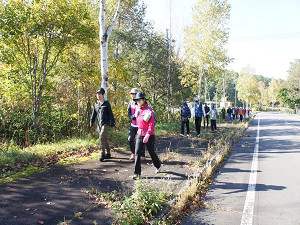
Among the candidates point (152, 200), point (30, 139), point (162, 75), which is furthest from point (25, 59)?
point (162, 75)

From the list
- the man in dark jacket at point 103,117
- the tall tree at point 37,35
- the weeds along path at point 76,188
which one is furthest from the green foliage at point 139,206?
the tall tree at point 37,35

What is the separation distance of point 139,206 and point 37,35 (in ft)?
25.5

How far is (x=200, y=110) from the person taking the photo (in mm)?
12703

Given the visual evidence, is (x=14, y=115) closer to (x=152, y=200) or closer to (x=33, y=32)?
(x=33, y=32)

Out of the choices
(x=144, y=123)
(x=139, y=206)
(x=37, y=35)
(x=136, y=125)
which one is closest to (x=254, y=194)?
(x=139, y=206)

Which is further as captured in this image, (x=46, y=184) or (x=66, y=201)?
(x=46, y=184)

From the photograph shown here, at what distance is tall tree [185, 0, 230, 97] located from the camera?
20.5 metres

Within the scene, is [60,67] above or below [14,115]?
above

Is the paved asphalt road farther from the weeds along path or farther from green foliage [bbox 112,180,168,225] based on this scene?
the weeds along path

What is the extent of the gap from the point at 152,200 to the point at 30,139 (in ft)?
23.0

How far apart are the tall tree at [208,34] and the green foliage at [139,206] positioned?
18.5 meters

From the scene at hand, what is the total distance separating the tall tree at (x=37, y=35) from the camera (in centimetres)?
778

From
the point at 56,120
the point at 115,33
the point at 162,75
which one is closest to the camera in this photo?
the point at 56,120

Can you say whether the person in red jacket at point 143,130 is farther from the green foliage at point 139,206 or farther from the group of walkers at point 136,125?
the green foliage at point 139,206
